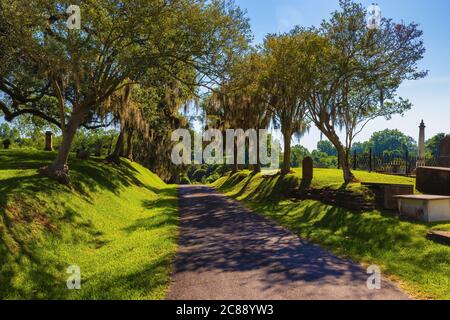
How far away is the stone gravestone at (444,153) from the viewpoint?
28.6m

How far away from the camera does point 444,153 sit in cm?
2908

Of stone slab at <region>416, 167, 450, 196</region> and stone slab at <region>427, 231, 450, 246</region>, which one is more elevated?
stone slab at <region>416, 167, 450, 196</region>

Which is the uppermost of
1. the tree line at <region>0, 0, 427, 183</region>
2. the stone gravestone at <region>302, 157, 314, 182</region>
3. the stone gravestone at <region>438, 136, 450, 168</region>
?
the tree line at <region>0, 0, 427, 183</region>

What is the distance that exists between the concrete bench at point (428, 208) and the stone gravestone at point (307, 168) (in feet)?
33.6

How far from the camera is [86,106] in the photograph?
18359 millimetres

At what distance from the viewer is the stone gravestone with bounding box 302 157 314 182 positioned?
24219mm

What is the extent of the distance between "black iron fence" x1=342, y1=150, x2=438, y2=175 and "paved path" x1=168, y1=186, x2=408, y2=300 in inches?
1052

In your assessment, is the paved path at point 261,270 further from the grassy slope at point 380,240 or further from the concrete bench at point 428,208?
the concrete bench at point 428,208

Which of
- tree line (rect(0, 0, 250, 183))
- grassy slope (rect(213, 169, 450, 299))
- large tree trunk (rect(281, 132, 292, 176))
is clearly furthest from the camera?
large tree trunk (rect(281, 132, 292, 176))

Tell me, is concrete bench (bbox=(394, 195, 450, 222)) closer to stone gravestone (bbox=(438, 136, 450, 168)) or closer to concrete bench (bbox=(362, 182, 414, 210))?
concrete bench (bbox=(362, 182, 414, 210))

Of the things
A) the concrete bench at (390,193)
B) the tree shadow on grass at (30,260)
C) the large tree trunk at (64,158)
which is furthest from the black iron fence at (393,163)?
the tree shadow on grass at (30,260)

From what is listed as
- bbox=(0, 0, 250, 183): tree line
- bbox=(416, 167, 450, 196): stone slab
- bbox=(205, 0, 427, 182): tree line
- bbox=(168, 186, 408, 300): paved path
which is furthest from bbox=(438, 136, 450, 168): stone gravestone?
bbox=(168, 186, 408, 300): paved path
